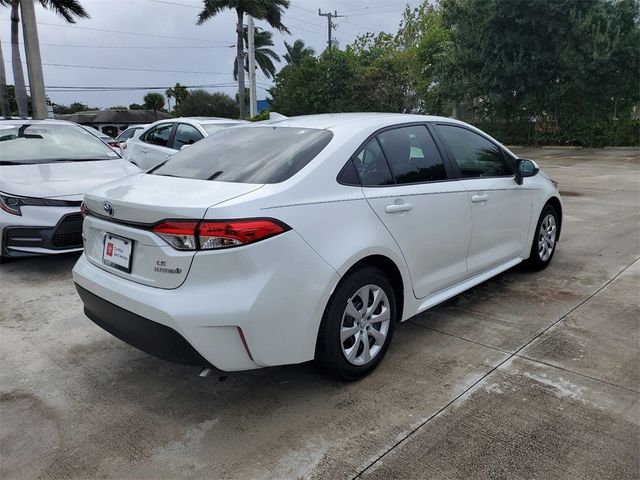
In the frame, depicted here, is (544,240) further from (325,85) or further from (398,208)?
(325,85)

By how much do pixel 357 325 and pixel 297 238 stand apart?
0.72m

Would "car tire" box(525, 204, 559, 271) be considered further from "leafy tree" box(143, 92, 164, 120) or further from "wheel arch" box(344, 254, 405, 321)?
"leafy tree" box(143, 92, 164, 120)

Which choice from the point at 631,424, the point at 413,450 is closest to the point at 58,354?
the point at 413,450

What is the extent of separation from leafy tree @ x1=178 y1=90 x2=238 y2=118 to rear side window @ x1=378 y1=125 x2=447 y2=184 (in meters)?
52.3

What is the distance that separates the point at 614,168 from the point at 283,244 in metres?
15.9

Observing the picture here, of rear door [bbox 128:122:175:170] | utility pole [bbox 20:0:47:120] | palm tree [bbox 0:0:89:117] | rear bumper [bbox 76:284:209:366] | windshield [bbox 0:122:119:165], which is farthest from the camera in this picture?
palm tree [bbox 0:0:89:117]

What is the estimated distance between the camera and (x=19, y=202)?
5086mm

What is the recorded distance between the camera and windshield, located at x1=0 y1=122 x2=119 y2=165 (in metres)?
6.06

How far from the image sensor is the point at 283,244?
260 centimetres

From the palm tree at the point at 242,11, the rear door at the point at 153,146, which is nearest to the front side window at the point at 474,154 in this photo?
Answer: the rear door at the point at 153,146

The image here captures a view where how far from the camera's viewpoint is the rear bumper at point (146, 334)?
2582 millimetres

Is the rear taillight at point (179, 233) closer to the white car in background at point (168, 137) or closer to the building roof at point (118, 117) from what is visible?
the white car in background at point (168, 137)

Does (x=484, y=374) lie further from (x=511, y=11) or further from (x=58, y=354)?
(x=511, y=11)

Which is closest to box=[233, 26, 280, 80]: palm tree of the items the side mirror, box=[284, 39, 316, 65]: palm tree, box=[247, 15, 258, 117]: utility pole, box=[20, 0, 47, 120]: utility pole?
box=[284, 39, 316, 65]: palm tree
